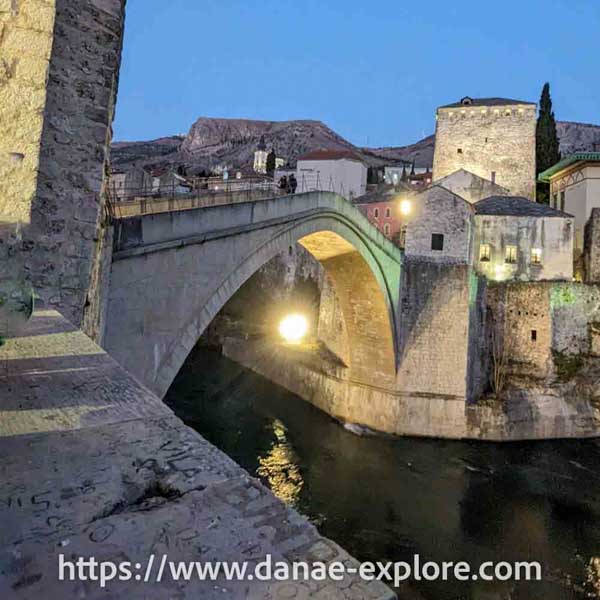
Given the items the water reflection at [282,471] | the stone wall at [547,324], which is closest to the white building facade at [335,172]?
the stone wall at [547,324]

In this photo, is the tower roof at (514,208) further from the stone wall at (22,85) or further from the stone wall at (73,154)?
the stone wall at (22,85)

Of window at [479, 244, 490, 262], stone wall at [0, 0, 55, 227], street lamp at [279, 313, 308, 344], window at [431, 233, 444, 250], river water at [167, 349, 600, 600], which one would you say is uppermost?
window at [479, 244, 490, 262]

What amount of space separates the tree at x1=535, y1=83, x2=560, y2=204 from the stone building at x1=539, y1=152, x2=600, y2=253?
675 cm

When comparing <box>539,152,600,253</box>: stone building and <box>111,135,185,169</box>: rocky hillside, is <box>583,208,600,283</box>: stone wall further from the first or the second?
<box>111,135,185,169</box>: rocky hillside

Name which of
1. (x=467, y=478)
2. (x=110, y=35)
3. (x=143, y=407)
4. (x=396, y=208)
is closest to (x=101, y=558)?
(x=143, y=407)

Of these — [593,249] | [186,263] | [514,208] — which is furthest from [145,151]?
[186,263]

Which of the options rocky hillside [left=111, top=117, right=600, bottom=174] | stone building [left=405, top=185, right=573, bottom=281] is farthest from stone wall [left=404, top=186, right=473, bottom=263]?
rocky hillside [left=111, top=117, right=600, bottom=174]

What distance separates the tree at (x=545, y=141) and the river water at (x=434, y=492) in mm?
20594

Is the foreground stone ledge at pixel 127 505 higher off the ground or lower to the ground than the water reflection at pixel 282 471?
higher

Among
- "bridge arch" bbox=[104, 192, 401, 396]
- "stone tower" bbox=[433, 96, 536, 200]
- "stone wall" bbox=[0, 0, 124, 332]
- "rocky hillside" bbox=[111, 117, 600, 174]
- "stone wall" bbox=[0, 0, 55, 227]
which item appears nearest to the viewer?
"stone wall" bbox=[0, 0, 55, 227]

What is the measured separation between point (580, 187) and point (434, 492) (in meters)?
17.0

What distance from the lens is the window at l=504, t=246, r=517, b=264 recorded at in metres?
20.3

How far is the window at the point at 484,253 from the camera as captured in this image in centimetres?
2069

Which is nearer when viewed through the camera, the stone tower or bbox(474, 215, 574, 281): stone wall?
bbox(474, 215, 574, 281): stone wall
